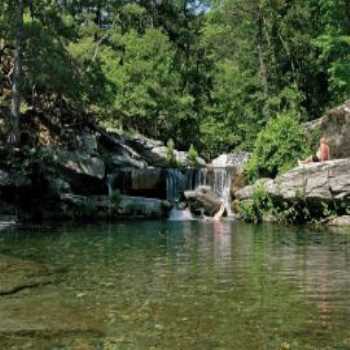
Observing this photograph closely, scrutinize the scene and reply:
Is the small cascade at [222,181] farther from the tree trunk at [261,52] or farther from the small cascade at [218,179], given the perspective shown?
the tree trunk at [261,52]

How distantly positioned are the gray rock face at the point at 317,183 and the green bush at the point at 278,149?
11.4ft

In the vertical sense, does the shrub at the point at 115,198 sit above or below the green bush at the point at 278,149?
below

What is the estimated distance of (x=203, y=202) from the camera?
30.0 metres

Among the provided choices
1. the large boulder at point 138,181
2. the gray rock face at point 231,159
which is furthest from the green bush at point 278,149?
the gray rock face at point 231,159

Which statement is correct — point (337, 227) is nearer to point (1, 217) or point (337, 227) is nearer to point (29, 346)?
point (1, 217)

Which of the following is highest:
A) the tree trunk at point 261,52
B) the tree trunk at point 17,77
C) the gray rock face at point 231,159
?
the tree trunk at point 261,52

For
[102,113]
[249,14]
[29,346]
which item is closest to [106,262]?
[29,346]

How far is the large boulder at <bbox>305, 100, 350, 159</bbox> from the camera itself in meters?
→ 26.0

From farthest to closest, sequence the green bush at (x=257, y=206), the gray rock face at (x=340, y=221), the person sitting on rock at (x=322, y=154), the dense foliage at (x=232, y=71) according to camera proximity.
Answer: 1. the dense foliage at (x=232, y=71)
2. the green bush at (x=257, y=206)
3. the person sitting on rock at (x=322, y=154)
4. the gray rock face at (x=340, y=221)

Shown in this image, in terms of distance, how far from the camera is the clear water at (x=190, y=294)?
702 centimetres

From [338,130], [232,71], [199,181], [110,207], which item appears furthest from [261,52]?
[110,207]

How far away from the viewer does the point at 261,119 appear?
41.8 metres

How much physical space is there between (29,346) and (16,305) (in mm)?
2223

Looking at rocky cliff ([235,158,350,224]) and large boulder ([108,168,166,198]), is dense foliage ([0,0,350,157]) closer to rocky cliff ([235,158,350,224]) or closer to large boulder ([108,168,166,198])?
large boulder ([108,168,166,198])
